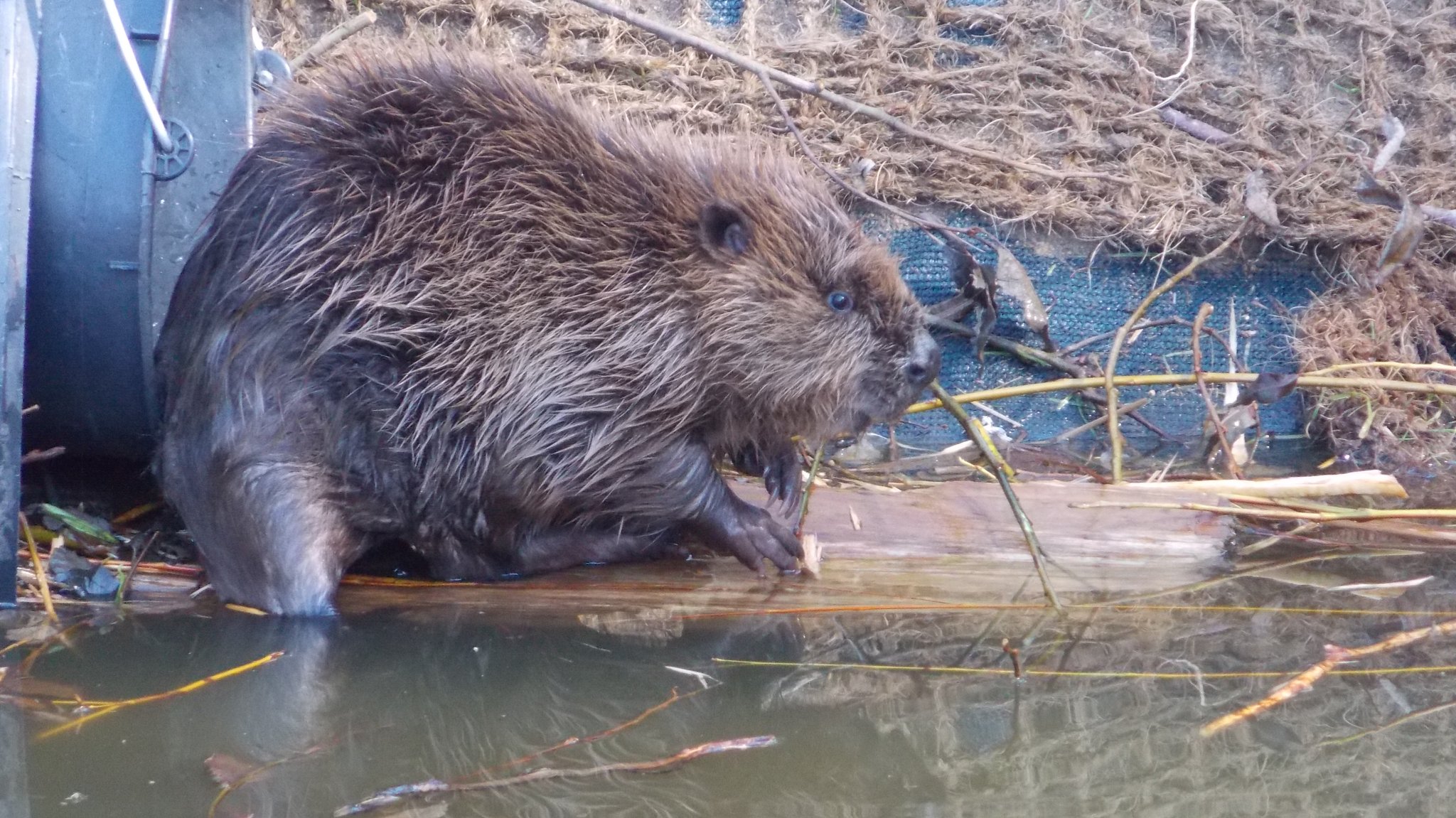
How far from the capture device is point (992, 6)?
168 inches

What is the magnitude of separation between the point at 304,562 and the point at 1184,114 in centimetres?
343

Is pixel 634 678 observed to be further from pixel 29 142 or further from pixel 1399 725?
pixel 29 142

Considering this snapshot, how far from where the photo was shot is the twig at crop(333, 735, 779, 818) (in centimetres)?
131

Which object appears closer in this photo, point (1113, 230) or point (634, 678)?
point (634, 678)

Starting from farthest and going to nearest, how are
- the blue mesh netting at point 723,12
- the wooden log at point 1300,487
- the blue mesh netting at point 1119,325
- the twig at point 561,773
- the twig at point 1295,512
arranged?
the blue mesh netting at point 723,12 < the blue mesh netting at point 1119,325 < the wooden log at point 1300,487 < the twig at point 1295,512 < the twig at point 561,773

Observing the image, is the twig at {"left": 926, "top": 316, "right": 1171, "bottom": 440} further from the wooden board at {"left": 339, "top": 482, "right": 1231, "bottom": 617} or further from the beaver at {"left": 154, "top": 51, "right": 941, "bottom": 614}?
the beaver at {"left": 154, "top": 51, "right": 941, "bottom": 614}

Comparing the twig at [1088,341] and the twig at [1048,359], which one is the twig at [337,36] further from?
the twig at [1088,341]

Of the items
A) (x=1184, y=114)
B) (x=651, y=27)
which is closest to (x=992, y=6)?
(x=1184, y=114)

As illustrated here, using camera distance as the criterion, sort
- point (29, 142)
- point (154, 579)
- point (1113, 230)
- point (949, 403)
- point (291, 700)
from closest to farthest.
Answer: point (291, 700)
point (29, 142)
point (154, 579)
point (949, 403)
point (1113, 230)

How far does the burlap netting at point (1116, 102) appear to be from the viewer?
13.0 ft

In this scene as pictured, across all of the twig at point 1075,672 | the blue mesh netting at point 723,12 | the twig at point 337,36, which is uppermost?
the blue mesh netting at point 723,12

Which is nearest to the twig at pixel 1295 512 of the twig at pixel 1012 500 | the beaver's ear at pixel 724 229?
the twig at pixel 1012 500

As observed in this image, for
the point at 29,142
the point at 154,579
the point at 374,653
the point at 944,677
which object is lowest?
the point at 154,579

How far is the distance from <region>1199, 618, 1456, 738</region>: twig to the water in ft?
0.06
